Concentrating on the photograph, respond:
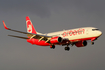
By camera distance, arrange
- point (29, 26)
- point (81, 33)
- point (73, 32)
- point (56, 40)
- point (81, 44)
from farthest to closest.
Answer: point (29, 26) → point (81, 44) → point (56, 40) → point (73, 32) → point (81, 33)

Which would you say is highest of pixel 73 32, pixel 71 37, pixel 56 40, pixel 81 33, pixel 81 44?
pixel 73 32

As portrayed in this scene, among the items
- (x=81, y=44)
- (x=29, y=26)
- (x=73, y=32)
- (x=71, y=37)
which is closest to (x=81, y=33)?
(x=73, y=32)

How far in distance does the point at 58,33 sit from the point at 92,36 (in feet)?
34.8

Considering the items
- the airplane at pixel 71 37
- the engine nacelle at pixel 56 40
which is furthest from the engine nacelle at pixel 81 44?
the engine nacelle at pixel 56 40

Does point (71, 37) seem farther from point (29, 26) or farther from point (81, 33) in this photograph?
point (29, 26)

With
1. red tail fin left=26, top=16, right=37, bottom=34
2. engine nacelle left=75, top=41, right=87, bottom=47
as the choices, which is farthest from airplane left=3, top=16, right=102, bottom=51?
red tail fin left=26, top=16, right=37, bottom=34

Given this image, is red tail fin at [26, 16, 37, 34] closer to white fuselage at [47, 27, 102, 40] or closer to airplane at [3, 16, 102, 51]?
airplane at [3, 16, 102, 51]

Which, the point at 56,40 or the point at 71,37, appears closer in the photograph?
the point at 71,37

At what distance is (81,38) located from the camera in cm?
5784

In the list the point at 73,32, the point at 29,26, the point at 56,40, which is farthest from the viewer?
the point at 29,26

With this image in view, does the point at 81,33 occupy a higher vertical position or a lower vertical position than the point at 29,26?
lower

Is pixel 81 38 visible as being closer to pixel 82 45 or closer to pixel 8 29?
pixel 82 45

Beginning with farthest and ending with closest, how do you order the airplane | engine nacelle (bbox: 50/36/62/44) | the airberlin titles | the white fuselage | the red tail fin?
the red tail fin → engine nacelle (bbox: 50/36/62/44) → the airberlin titles → the airplane → the white fuselage
